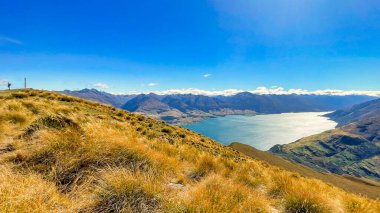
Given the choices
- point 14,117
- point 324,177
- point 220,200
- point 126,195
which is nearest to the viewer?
point 126,195

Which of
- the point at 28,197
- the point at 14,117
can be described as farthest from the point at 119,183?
the point at 14,117

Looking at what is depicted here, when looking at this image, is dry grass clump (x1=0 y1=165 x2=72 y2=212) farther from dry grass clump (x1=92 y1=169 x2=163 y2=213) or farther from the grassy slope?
the grassy slope

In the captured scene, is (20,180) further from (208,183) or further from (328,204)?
(328,204)

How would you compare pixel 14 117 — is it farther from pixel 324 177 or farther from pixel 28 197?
pixel 324 177

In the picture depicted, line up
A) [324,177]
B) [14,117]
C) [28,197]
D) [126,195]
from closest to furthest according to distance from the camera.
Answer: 1. [28,197]
2. [126,195]
3. [14,117]
4. [324,177]

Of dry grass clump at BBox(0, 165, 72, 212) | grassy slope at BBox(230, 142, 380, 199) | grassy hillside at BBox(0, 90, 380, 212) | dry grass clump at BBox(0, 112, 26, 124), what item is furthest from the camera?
grassy slope at BBox(230, 142, 380, 199)

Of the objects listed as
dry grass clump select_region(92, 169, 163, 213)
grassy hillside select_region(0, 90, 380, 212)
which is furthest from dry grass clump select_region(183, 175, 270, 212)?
dry grass clump select_region(92, 169, 163, 213)

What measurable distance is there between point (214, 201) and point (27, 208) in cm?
342

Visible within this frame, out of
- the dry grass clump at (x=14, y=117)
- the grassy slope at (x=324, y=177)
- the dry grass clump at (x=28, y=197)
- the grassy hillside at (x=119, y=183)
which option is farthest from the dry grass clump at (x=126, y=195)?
the grassy slope at (x=324, y=177)

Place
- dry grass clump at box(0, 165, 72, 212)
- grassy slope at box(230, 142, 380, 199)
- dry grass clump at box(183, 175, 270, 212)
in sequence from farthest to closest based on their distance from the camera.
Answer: grassy slope at box(230, 142, 380, 199)
dry grass clump at box(183, 175, 270, 212)
dry grass clump at box(0, 165, 72, 212)

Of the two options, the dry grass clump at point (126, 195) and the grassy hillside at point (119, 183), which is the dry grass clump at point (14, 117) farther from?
the dry grass clump at point (126, 195)

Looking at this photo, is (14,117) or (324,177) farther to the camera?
(324,177)

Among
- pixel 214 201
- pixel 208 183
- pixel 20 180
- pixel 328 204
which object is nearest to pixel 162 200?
pixel 214 201

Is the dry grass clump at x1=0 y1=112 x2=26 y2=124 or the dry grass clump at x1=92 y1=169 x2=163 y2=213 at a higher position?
the dry grass clump at x1=0 y1=112 x2=26 y2=124
